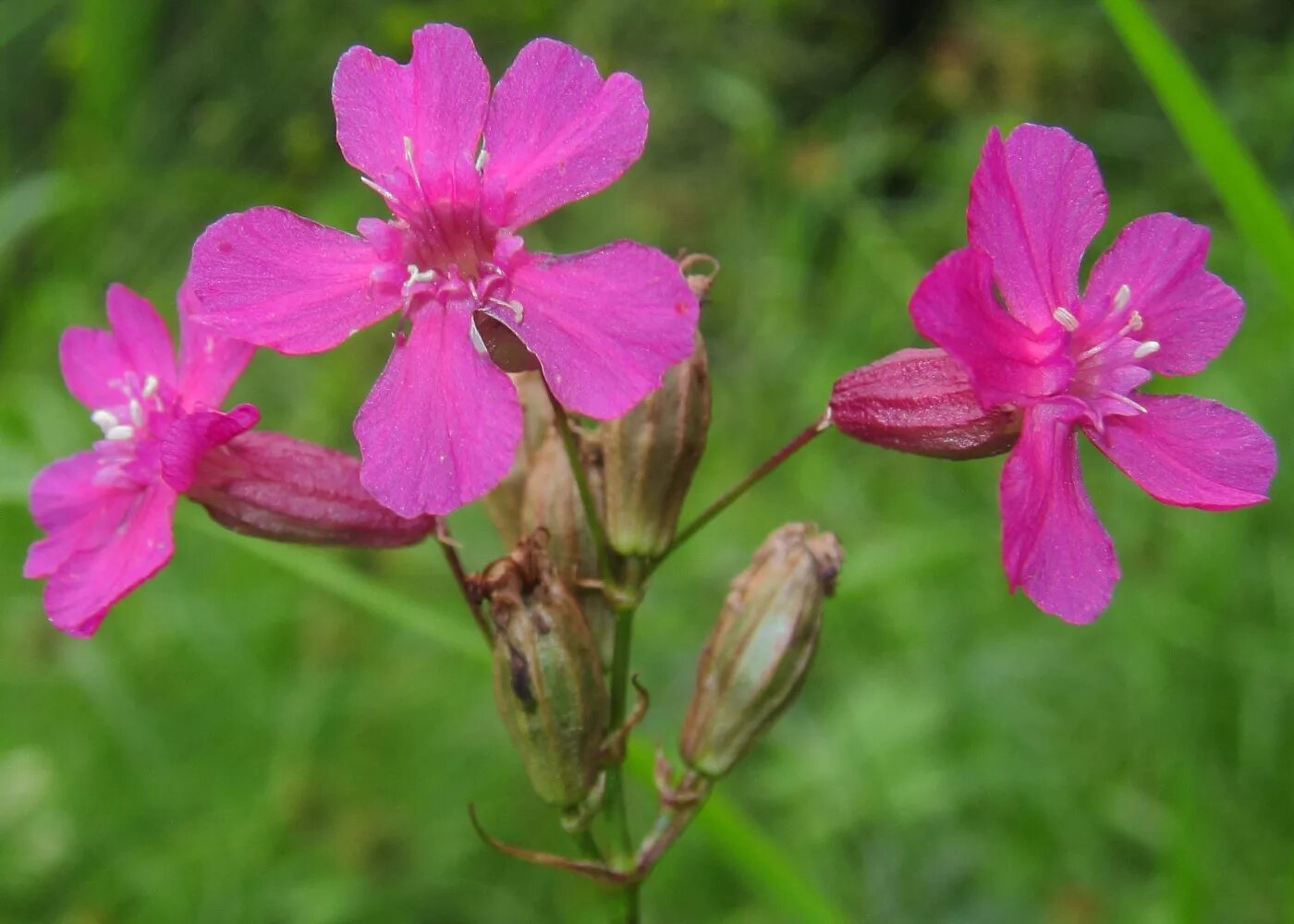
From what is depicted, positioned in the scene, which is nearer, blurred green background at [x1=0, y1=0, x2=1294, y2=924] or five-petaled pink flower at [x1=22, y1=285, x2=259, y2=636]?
five-petaled pink flower at [x1=22, y1=285, x2=259, y2=636]

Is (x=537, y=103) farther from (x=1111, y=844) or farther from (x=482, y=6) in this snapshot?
(x=482, y=6)

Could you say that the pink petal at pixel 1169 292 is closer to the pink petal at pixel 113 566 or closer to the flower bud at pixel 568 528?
the flower bud at pixel 568 528

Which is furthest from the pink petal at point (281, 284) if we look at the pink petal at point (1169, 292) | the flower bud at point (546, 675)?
the pink petal at point (1169, 292)

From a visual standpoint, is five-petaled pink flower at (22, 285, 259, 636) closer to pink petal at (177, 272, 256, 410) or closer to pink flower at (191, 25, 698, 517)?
pink petal at (177, 272, 256, 410)

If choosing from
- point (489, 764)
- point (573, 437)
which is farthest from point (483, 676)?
point (573, 437)

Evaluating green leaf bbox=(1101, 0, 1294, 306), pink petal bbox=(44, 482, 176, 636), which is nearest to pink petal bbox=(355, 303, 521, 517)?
pink petal bbox=(44, 482, 176, 636)

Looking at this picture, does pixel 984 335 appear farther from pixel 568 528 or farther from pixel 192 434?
pixel 192 434

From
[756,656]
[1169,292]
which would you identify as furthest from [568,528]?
[1169,292]

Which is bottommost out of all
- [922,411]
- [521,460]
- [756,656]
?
[756,656]
